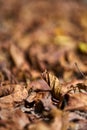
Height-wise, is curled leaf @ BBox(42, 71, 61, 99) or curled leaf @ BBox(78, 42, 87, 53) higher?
curled leaf @ BBox(78, 42, 87, 53)

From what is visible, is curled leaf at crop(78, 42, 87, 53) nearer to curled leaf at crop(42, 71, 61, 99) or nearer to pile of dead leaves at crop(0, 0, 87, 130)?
pile of dead leaves at crop(0, 0, 87, 130)

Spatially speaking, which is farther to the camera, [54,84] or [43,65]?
[43,65]


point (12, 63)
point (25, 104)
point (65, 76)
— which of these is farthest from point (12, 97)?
point (12, 63)

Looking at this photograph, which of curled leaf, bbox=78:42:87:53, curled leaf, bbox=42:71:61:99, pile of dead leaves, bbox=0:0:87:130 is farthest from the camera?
curled leaf, bbox=78:42:87:53

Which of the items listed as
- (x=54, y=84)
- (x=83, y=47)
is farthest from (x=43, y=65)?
(x=54, y=84)

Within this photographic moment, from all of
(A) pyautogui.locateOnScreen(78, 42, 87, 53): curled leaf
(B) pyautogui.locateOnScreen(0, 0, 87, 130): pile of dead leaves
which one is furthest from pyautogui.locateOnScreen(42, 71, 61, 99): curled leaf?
(A) pyautogui.locateOnScreen(78, 42, 87, 53): curled leaf

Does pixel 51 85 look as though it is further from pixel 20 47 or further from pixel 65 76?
pixel 20 47

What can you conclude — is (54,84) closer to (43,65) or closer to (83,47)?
(43,65)

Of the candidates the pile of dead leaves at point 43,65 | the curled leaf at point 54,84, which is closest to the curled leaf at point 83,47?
the pile of dead leaves at point 43,65
